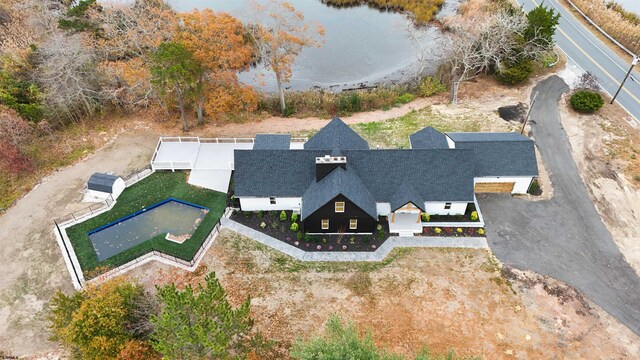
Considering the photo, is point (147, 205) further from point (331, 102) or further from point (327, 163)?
point (331, 102)

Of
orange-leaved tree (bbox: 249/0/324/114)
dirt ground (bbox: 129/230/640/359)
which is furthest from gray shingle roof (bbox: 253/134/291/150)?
dirt ground (bbox: 129/230/640/359)

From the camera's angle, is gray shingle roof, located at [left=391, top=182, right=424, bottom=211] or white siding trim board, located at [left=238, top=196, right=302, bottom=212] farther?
white siding trim board, located at [left=238, top=196, right=302, bottom=212]

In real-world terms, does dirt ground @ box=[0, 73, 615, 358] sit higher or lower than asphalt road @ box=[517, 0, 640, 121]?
lower

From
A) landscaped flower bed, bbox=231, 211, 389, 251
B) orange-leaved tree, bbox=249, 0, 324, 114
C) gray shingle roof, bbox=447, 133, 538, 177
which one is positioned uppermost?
orange-leaved tree, bbox=249, 0, 324, 114

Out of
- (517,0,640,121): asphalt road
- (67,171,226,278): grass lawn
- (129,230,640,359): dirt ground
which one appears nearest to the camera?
(129,230,640,359): dirt ground

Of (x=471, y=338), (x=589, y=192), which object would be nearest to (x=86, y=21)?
(x=471, y=338)

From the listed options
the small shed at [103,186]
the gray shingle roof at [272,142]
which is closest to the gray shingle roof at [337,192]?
the gray shingle roof at [272,142]

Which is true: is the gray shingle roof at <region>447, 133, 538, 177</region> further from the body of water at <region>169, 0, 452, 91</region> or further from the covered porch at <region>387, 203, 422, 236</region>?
the body of water at <region>169, 0, 452, 91</region>

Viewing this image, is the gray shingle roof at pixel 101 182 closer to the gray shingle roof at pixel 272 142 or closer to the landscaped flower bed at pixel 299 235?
the landscaped flower bed at pixel 299 235
